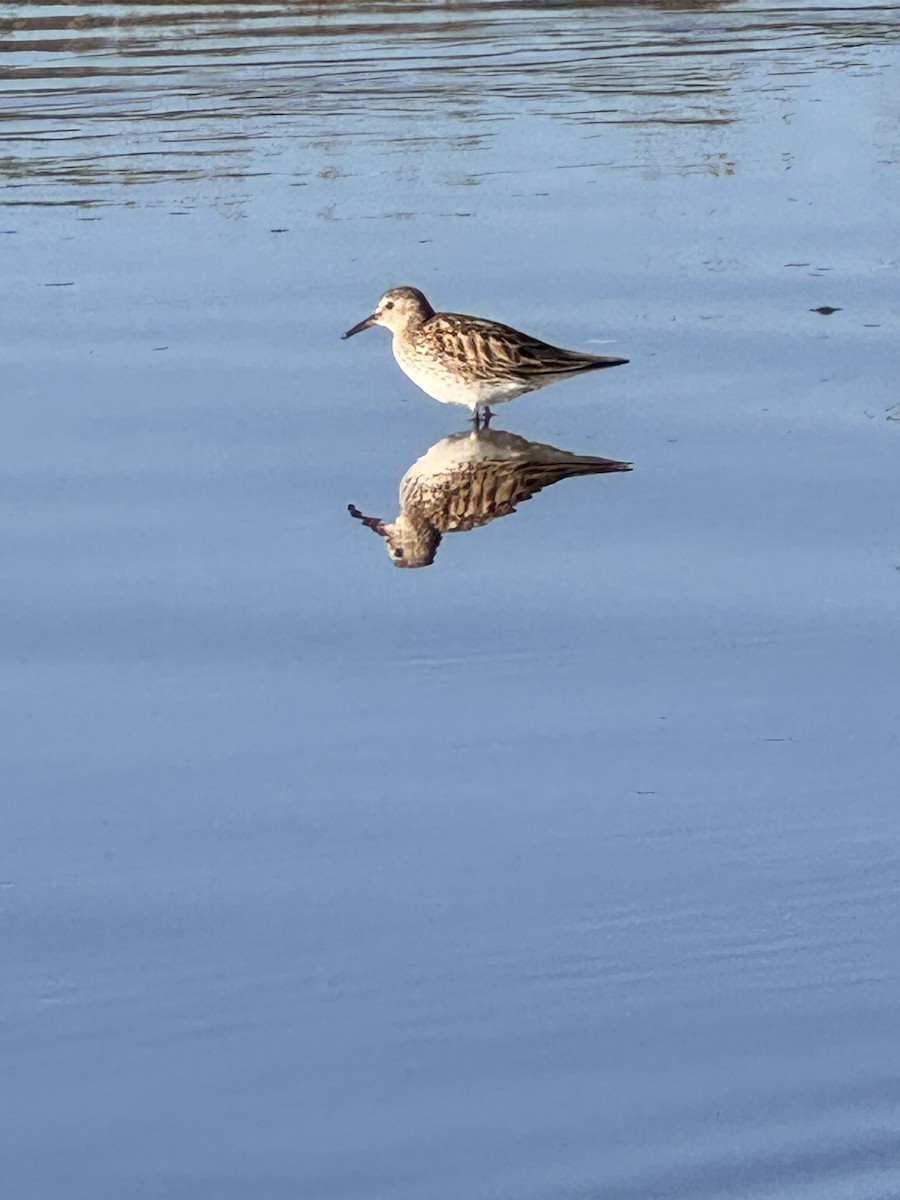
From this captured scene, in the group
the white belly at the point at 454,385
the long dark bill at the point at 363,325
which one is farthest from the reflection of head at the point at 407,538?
the long dark bill at the point at 363,325

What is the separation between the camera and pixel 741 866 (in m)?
4.98

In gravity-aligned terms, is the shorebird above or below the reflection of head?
above

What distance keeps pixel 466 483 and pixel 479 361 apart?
806 millimetres

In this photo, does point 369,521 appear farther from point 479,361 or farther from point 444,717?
point 444,717

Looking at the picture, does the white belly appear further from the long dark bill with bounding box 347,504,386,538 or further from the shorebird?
the long dark bill with bounding box 347,504,386,538

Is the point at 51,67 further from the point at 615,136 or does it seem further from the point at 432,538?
the point at 432,538

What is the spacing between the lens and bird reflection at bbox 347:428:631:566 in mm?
7168

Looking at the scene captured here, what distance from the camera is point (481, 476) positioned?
7773 mm

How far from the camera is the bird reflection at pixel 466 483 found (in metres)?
7.17

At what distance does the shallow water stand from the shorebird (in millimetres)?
187

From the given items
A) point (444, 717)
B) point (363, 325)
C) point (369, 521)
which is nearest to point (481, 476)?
point (369, 521)

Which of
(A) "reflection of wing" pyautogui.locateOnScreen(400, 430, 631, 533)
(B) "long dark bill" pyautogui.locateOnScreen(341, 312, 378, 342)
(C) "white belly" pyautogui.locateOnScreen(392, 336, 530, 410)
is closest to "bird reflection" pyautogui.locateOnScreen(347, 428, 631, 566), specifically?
(A) "reflection of wing" pyautogui.locateOnScreen(400, 430, 631, 533)

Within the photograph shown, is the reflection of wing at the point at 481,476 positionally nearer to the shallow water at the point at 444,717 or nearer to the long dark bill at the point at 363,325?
the shallow water at the point at 444,717

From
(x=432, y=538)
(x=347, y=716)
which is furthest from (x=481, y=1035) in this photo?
(x=432, y=538)
